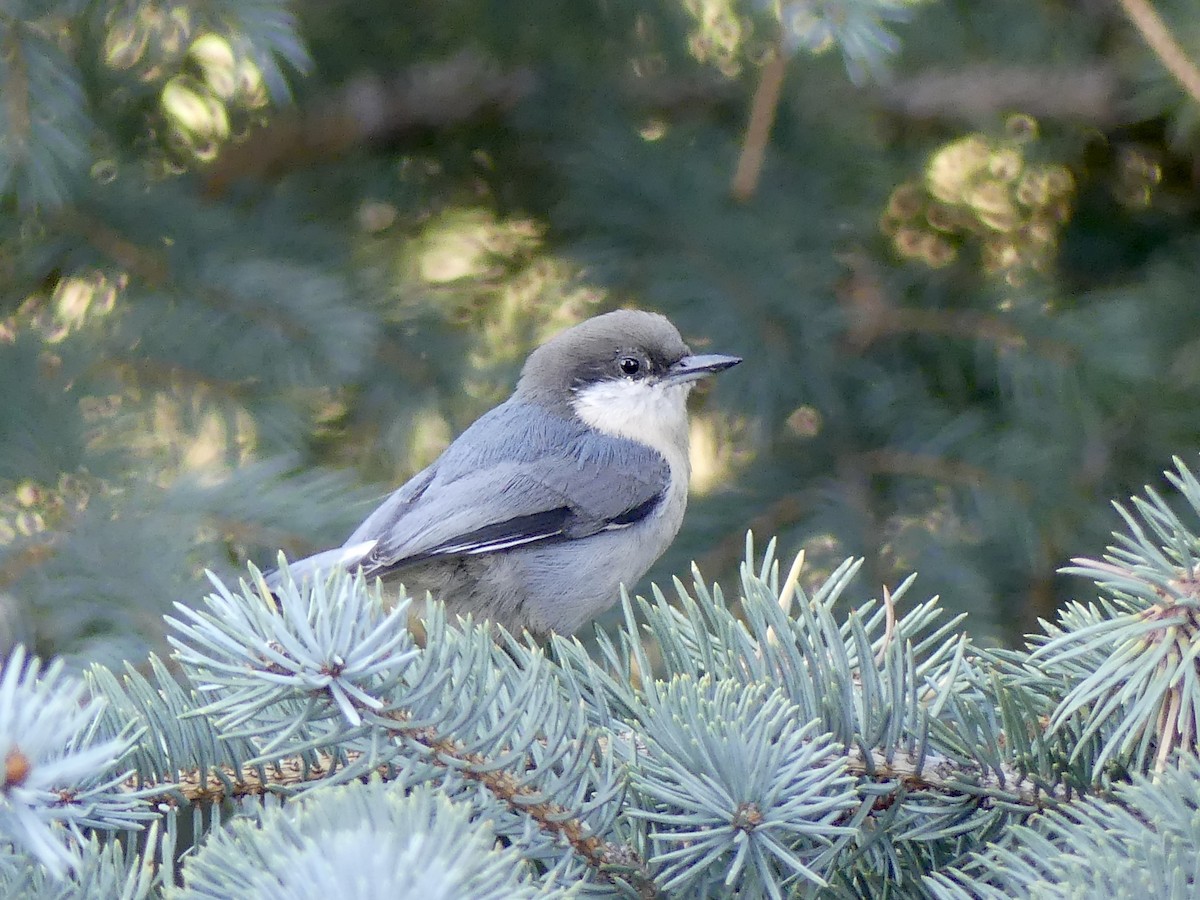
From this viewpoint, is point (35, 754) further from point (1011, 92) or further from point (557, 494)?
point (1011, 92)

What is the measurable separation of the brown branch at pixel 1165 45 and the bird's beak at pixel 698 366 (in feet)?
3.57

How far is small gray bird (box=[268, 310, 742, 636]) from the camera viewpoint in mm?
2729

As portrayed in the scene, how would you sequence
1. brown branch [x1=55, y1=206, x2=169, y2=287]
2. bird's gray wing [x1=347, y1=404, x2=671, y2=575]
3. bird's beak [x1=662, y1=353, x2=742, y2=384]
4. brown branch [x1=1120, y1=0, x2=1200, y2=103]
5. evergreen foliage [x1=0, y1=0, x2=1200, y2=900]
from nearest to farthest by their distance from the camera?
1. evergreen foliage [x1=0, y1=0, x2=1200, y2=900]
2. brown branch [x1=1120, y1=0, x2=1200, y2=103]
3. bird's gray wing [x1=347, y1=404, x2=671, y2=575]
4. brown branch [x1=55, y1=206, x2=169, y2=287]
5. bird's beak [x1=662, y1=353, x2=742, y2=384]

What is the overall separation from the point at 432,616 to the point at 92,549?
1266 millimetres

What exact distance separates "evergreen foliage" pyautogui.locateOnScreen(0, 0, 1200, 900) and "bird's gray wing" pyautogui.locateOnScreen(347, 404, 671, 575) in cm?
14

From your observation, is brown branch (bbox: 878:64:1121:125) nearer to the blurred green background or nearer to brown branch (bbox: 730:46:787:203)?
the blurred green background

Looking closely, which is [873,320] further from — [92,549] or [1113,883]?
[1113,883]

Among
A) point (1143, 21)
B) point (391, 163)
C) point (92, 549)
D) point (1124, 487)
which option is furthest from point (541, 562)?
point (1143, 21)

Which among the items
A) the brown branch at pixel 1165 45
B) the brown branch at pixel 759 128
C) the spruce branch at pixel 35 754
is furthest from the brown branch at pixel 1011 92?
the spruce branch at pixel 35 754

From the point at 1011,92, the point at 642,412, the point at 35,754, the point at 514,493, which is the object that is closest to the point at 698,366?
the point at 642,412

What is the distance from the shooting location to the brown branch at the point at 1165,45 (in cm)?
243

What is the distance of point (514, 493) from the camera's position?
9.57 feet

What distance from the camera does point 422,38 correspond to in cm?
335

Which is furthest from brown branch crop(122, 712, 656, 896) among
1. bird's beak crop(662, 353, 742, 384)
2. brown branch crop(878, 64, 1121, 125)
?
brown branch crop(878, 64, 1121, 125)
